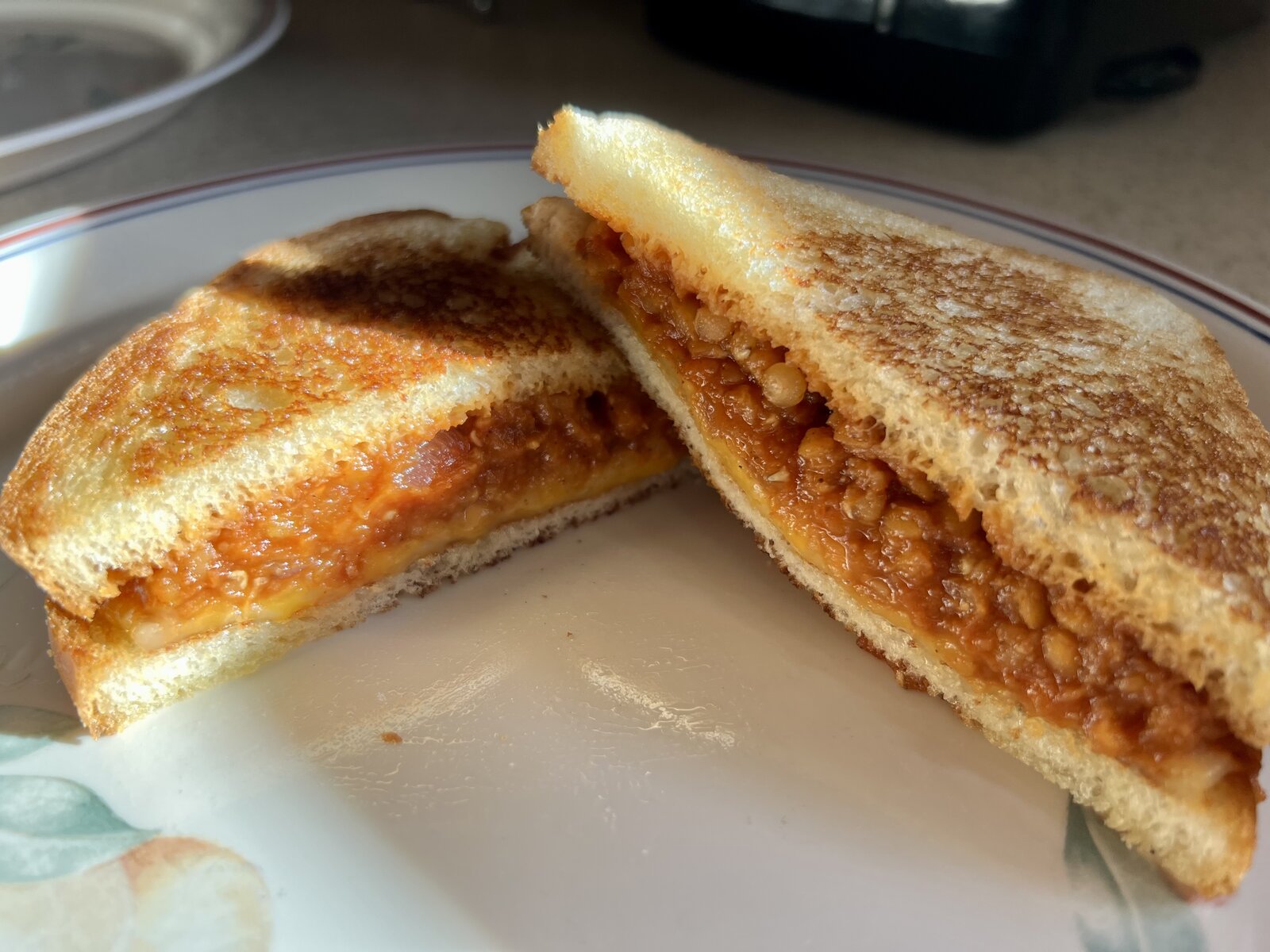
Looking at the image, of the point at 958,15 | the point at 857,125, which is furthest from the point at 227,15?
the point at 958,15

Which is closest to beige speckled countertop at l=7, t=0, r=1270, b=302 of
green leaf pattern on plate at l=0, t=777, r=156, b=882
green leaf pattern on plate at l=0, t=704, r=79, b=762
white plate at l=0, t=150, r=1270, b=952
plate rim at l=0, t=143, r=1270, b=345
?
plate rim at l=0, t=143, r=1270, b=345

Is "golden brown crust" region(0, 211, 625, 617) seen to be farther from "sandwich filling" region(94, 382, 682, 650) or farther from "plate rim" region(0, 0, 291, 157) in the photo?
"plate rim" region(0, 0, 291, 157)

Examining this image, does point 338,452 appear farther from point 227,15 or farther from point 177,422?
point 227,15

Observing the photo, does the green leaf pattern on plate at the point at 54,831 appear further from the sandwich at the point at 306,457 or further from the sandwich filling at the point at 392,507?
the sandwich filling at the point at 392,507

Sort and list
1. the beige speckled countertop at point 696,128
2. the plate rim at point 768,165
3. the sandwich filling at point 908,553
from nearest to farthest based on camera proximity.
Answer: the sandwich filling at point 908,553 < the plate rim at point 768,165 < the beige speckled countertop at point 696,128


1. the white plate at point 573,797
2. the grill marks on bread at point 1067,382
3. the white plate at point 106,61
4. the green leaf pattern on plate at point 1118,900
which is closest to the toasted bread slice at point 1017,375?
the grill marks on bread at point 1067,382
